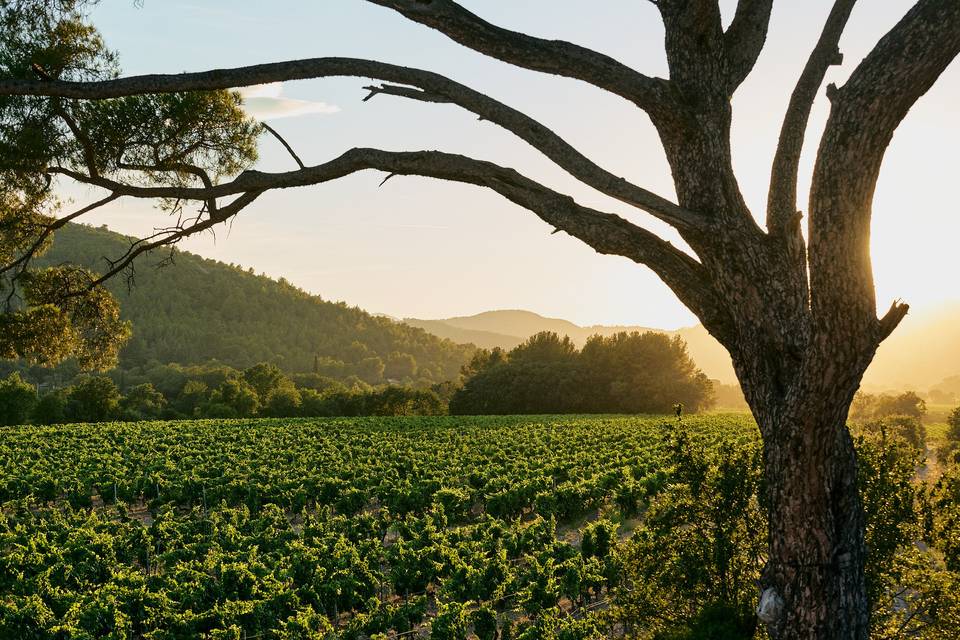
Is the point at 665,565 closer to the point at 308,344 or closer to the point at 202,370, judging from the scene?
the point at 202,370

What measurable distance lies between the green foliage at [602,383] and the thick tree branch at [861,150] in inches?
2546

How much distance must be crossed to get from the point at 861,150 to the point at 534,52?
2110 mm

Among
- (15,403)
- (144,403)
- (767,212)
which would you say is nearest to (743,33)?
(767,212)

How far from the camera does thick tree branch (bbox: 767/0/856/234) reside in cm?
499

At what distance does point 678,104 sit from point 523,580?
937cm

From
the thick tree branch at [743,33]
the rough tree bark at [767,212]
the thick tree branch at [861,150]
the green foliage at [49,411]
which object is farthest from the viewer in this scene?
the green foliage at [49,411]

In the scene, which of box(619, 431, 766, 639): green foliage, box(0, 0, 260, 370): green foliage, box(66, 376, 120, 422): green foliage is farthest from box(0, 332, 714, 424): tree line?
box(619, 431, 766, 639): green foliage

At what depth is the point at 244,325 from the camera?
150375mm

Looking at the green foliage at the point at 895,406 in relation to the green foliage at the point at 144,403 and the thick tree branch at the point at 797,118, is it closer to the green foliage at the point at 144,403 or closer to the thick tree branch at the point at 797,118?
the green foliage at the point at 144,403

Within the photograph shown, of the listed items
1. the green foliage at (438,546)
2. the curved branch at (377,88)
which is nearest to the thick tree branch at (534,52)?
the curved branch at (377,88)

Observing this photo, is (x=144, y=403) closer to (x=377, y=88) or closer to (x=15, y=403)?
(x=15, y=403)

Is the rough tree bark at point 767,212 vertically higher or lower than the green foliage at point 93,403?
higher

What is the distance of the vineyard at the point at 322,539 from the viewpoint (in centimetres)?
1055

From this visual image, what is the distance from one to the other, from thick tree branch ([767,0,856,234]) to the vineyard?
404 centimetres
